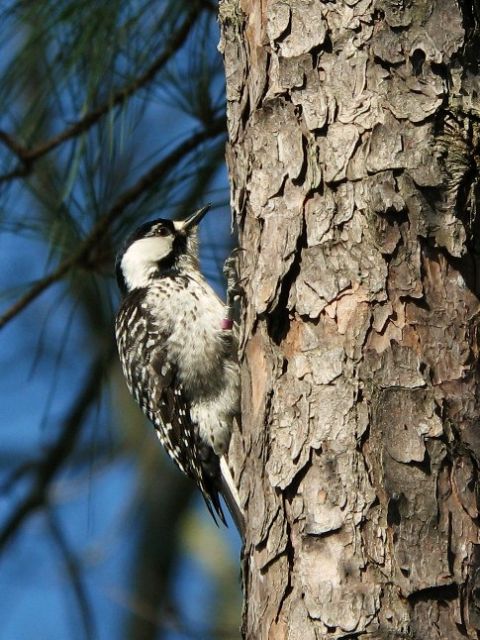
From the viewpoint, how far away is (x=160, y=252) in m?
4.38

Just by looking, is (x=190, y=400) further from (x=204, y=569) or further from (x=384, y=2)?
(x=204, y=569)

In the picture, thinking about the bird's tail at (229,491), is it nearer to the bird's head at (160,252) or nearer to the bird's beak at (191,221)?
the bird's head at (160,252)

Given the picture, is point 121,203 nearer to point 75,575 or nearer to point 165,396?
point 165,396

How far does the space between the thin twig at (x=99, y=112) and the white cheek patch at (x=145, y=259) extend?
55 centimetres

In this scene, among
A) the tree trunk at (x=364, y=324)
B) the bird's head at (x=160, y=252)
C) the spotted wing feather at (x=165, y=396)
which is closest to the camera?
the tree trunk at (x=364, y=324)

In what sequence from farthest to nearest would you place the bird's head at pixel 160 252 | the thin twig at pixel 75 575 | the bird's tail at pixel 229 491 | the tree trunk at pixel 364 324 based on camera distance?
the thin twig at pixel 75 575, the bird's head at pixel 160 252, the bird's tail at pixel 229 491, the tree trunk at pixel 364 324

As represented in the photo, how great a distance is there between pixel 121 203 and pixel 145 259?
0.34 meters

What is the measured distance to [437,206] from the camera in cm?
256

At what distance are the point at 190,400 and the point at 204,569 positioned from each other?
316 centimetres

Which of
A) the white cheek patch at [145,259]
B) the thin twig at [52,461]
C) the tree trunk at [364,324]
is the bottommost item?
the tree trunk at [364,324]

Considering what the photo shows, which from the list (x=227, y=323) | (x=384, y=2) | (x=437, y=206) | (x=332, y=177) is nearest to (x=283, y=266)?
(x=332, y=177)

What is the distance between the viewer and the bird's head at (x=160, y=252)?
13.9 feet

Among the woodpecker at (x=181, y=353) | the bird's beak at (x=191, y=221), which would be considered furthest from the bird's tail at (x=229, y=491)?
the bird's beak at (x=191, y=221)

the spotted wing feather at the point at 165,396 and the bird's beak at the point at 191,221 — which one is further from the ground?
the bird's beak at the point at 191,221
